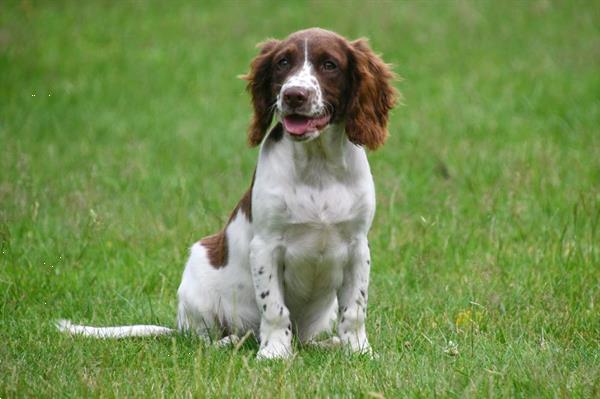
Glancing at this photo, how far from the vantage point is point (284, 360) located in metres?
4.43

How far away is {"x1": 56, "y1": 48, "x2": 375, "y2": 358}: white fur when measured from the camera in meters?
4.83

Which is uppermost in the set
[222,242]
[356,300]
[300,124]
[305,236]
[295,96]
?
[295,96]

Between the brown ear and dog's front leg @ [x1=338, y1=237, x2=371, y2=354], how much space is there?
0.46 meters

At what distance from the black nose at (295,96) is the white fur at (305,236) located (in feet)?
0.28

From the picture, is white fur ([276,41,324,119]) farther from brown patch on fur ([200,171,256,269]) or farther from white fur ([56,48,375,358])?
brown patch on fur ([200,171,256,269])

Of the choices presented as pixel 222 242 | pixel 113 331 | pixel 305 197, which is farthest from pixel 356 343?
pixel 113 331

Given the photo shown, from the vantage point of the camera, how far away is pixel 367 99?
16.3ft

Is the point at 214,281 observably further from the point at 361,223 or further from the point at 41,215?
the point at 41,215

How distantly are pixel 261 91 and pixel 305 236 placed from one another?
0.74 meters

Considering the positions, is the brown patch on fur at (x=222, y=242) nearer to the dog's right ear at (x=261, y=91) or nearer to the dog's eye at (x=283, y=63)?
the dog's right ear at (x=261, y=91)

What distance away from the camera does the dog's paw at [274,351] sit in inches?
187

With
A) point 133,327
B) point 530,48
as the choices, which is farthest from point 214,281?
point 530,48

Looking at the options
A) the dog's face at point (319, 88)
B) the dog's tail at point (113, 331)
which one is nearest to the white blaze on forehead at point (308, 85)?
the dog's face at point (319, 88)

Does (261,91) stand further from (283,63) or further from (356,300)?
(356,300)
